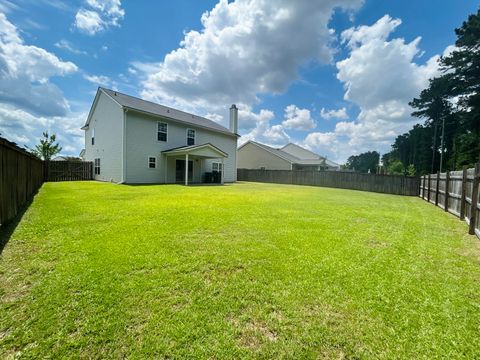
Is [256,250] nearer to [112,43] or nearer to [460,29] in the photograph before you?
[112,43]

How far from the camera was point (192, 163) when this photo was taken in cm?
2039

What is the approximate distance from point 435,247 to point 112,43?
1829cm

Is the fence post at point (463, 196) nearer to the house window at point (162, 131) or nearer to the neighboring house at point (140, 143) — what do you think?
the neighboring house at point (140, 143)

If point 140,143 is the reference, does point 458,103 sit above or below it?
above

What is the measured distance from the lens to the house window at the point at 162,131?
702 inches

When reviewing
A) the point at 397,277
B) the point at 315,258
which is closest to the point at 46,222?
the point at 315,258

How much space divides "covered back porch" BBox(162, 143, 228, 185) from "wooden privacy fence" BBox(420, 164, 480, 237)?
14497 millimetres

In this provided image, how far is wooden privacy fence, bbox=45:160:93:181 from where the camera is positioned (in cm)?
1761

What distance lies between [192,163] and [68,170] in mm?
10107

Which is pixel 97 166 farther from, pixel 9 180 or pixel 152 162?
pixel 9 180

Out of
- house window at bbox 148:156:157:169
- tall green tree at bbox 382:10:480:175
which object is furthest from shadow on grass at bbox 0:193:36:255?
tall green tree at bbox 382:10:480:175

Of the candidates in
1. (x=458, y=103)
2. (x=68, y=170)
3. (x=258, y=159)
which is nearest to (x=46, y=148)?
(x=68, y=170)

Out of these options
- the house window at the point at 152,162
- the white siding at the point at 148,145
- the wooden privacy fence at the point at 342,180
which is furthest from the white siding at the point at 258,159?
the house window at the point at 152,162

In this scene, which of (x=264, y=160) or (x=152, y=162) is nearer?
(x=152, y=162)
